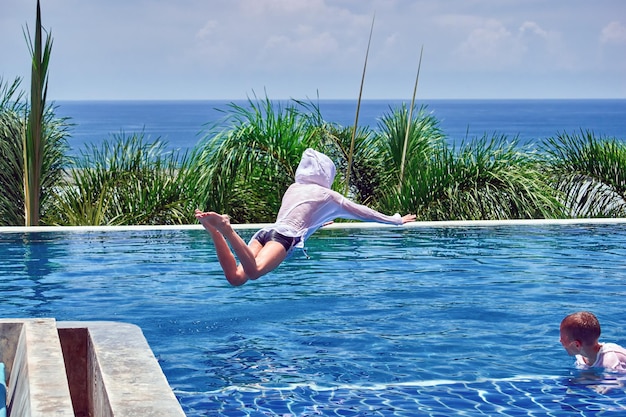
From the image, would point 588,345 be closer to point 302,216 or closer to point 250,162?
point 302,216

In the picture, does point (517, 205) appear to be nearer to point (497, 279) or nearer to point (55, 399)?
point (497, 279)

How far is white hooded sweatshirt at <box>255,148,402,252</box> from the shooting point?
6.40 metres

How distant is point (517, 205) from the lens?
512 inches

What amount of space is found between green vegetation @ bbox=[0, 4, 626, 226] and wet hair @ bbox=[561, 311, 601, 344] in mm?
7142

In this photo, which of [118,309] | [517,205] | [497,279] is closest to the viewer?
[118,309]

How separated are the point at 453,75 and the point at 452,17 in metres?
10.1

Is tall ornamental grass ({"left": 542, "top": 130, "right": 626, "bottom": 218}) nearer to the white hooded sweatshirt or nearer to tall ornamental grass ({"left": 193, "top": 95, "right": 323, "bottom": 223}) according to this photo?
tall ornamental grass ({"left": 193, "top": 95, "right": 323, "bottom": 223})

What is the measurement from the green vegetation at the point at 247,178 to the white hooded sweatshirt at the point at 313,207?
618 cm

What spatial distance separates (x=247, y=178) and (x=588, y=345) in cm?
771

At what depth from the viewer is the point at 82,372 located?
4230mm

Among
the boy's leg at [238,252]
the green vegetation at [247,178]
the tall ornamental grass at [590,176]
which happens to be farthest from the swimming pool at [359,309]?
the tall ornamental grass at [590,176]

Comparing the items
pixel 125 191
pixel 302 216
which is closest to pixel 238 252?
pixel 302 216

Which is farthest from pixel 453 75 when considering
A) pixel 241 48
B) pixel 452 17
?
pixel 241 48

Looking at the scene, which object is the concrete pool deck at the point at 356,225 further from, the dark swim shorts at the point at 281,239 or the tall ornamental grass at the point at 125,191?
the dark swim shorts at the point at 281,239
